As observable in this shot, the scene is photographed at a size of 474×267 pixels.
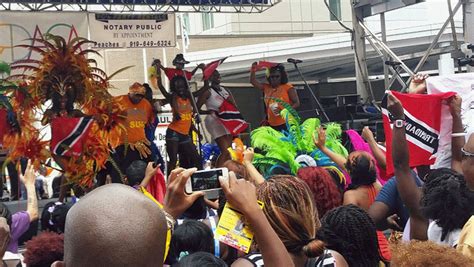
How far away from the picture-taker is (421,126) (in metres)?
4.30

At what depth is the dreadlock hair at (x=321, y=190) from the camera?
10.9ft

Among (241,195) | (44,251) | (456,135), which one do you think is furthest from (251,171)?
(241,195)

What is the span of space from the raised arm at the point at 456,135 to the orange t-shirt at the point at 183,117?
6.11m

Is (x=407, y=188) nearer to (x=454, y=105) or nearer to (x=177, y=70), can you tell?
(x=454, y=105)

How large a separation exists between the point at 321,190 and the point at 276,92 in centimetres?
699

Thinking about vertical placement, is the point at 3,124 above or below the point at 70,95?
below

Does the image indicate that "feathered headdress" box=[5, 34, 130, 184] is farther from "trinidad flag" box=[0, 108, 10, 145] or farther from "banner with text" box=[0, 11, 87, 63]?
"banner with text" box=[0, 11, 87, 63]

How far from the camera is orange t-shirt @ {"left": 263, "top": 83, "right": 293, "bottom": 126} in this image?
395 inches

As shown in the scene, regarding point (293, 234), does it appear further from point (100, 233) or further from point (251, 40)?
point (251, 40)

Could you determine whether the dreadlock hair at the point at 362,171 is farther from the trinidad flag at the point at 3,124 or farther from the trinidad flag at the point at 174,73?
the trinidad flag at the point at 174,73

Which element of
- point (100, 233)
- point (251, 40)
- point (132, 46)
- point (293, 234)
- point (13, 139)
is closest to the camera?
point (100, 233)

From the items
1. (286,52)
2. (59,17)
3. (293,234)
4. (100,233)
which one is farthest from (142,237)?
(286,52)

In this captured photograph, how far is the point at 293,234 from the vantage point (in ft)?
7.23

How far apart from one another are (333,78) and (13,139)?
12.2 metres
